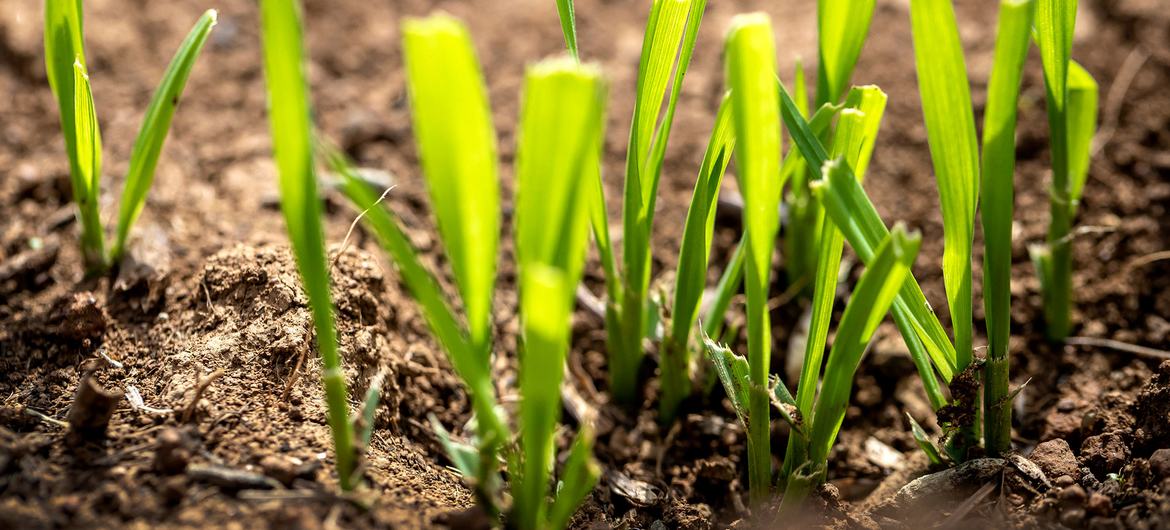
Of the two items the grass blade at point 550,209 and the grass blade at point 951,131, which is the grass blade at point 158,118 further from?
the grass blade at point 951,131

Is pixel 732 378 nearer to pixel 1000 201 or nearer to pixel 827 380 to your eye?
pixel 827 380

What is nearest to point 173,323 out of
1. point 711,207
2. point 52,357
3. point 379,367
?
point 52,357

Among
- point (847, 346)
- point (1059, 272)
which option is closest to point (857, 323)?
point (847, 346)

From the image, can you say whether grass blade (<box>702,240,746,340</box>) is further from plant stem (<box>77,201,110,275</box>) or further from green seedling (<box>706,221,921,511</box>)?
plant stem (<box>77,201,110,275</box>)

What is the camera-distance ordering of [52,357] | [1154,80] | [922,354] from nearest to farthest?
[922,354]
[52,357]
[1154,80]

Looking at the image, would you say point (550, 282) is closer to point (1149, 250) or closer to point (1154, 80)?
point (1149, 250)

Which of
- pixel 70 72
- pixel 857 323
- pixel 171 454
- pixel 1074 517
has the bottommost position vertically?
pixel 1074 517
